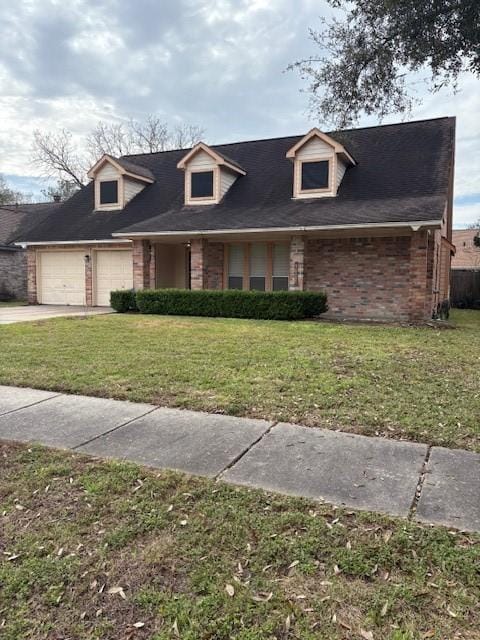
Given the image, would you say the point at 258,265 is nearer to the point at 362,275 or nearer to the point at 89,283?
the point at 362,275

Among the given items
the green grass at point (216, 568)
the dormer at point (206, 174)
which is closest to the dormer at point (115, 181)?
the dormer at point (206, 174)

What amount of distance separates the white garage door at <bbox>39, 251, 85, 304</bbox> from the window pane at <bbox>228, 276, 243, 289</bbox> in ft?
20.8

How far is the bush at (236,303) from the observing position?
13.1m

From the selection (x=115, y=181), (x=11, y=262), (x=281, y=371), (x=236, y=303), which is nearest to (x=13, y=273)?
(x=11, y=262)

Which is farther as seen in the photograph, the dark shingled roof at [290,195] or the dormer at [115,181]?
the dormer at [115,181]

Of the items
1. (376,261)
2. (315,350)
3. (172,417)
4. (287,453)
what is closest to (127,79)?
(376,261)

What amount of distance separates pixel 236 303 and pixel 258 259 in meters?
3.45

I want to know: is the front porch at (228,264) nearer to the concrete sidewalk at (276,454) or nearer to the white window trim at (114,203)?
the white window trim at (114,203)

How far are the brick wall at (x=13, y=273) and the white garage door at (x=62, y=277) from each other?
4.56 meters

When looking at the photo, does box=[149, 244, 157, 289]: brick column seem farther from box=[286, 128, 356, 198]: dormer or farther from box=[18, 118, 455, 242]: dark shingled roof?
box=[286, 128, 356, 198]: dormer

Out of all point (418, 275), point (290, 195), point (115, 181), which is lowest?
point (418, 275)

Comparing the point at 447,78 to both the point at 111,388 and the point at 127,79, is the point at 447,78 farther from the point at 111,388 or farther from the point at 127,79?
the point at 127,79

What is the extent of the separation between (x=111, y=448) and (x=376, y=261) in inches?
476

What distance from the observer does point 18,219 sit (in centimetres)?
2644
